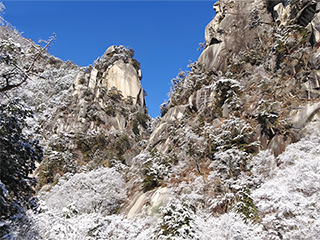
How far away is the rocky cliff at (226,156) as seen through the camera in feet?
31.1

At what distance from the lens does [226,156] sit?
14797 millimetres

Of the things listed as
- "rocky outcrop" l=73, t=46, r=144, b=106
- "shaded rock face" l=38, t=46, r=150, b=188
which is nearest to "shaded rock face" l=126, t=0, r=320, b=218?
"shaded rock face" l=38, t=46, r=150, b=188

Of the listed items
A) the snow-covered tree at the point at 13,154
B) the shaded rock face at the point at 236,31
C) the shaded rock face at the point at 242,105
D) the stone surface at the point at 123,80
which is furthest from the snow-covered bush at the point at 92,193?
the stone surface at the point at 123,80

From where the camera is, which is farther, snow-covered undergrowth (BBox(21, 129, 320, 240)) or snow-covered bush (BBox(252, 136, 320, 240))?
snow-covered undergrowth (BBox(21, 129, 320, 240))

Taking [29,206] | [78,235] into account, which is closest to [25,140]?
[29,206]

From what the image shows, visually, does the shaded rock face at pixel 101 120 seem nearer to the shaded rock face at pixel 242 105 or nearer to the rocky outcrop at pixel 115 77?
the rocky outcrop at pixel 115 77

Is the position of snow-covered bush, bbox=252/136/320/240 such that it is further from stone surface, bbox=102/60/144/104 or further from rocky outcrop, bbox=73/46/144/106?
stone surface, bbox=102/60/144/104

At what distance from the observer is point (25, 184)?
9.45 meters

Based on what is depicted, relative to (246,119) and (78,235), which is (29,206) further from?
(246,119)

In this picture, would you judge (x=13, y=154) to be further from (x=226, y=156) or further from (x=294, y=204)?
(x=226, y=156)

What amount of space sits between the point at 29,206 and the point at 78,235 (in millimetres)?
2326

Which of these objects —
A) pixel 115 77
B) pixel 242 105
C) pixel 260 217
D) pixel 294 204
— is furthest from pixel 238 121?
pixel 115 77

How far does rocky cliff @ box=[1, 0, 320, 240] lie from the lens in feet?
31.1

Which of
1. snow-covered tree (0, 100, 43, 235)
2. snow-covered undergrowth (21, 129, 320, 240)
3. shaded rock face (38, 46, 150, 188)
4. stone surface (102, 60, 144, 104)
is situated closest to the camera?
snow-covered undergrowth (21, 129, 320, 240)
